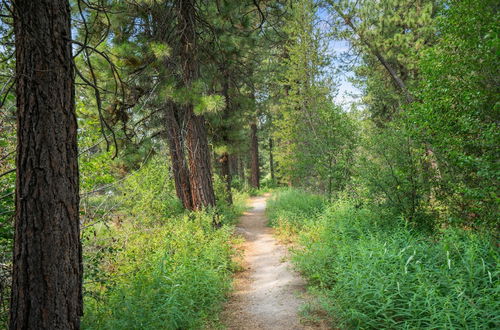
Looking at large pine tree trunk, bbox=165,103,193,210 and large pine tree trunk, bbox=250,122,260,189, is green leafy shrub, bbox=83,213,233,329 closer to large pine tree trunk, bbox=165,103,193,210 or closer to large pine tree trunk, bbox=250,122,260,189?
large pine tree trunk, bbox=165,103,193,210

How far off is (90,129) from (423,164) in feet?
21.0

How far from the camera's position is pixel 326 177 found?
10.4 meters

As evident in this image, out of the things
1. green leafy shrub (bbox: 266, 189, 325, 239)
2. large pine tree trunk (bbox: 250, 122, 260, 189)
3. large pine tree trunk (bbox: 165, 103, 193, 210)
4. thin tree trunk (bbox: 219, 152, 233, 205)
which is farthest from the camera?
large pine tree trunk (bbox: 250, 122, 260, 189)

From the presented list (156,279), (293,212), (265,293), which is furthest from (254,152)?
(156,279)

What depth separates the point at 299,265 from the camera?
5.34m

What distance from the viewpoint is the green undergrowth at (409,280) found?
9.55 ft

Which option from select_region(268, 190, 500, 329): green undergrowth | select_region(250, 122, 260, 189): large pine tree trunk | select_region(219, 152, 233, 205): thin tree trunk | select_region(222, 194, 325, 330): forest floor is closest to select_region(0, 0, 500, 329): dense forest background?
select_region(268, 190, 500, 329): green undergrowth

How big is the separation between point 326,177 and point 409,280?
7.05 metres

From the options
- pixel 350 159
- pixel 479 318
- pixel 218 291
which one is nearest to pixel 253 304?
pixel 218 291

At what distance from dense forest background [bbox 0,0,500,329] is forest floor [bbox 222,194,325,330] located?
319 millimetres

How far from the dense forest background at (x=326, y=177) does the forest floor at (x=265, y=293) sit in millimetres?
319

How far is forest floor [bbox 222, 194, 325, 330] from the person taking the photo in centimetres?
389

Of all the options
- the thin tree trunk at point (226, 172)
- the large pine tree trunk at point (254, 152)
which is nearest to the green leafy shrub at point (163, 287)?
the thin tree trunk at point (226, 172)

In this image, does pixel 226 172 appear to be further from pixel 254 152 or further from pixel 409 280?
pixel 409 280
